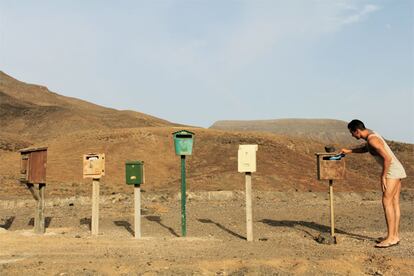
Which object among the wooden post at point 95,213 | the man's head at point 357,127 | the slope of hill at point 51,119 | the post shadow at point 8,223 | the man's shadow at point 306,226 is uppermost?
the slope of hill at point 51,119

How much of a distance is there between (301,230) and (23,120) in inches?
2249

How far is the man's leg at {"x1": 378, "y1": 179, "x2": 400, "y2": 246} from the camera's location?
8.94 m

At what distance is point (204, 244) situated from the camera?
30.9 ft

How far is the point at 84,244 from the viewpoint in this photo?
9.40 metres

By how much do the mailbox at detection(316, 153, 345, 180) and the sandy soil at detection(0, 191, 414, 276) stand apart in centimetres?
132

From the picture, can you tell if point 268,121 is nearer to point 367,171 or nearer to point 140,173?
point 367,171

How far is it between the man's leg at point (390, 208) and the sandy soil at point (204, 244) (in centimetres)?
20

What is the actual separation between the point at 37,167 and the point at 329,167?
21.6ft

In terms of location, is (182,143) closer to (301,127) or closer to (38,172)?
(38,172)

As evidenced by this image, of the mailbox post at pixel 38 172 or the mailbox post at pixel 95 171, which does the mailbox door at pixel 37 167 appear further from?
the mailbox post at pixel 95 171

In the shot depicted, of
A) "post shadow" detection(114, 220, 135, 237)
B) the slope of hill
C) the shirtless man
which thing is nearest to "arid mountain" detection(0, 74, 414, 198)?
"post shadow" detection(114, 220, 135, 237)

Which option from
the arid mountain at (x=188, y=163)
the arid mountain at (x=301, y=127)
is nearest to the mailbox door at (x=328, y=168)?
the arid mountain at (x=188, y=163)

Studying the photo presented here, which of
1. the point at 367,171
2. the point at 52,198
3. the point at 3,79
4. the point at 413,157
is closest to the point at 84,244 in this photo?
the point at 52,198

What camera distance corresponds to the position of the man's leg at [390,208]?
29.3ft
